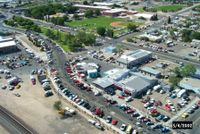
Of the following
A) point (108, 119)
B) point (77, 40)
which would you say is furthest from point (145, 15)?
point (108, 119)

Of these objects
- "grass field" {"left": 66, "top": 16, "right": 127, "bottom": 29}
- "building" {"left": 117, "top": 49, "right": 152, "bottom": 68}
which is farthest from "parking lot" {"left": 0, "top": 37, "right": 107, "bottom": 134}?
"grass field" {"left": 66, "top": 16, "right": 127, "bottom": 29}

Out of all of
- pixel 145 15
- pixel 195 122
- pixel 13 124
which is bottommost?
pixel 195 122

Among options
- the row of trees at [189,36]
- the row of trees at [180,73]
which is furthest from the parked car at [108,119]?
the row of trees at [189,36]

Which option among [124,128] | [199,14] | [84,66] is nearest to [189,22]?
[199,14]

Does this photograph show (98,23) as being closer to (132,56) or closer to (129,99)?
(132,56)

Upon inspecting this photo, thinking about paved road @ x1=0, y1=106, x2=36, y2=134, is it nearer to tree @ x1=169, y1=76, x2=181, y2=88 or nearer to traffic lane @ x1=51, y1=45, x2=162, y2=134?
traffic lane @ x1=51, y1=45, x2=162, y2=134

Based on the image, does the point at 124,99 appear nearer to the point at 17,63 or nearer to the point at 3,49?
the point at 17,63
